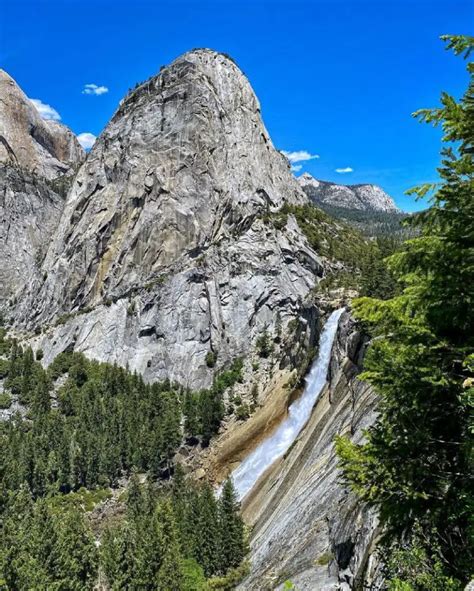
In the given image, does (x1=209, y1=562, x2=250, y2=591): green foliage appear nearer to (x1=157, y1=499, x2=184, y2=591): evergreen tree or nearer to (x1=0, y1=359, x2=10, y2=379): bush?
(x1=157, y1=499, x2=184, y2=591): evergreen tree

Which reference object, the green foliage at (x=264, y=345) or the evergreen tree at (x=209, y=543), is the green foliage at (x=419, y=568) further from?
the green foliage at (x=264, y=345)

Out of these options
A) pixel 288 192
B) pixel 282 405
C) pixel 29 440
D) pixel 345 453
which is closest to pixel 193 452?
pixel 282 405

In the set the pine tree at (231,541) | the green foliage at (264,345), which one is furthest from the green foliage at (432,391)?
the green foliage at (264,345)

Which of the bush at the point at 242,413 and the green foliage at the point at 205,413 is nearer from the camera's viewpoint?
the bush at the point at 242,413

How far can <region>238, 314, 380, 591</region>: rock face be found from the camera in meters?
20.0

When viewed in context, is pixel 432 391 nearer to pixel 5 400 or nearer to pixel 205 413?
pixel 205 413

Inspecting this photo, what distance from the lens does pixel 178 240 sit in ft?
424

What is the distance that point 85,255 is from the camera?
465ft

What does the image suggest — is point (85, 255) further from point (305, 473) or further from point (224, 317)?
point (305, 473)

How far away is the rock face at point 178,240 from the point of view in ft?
380

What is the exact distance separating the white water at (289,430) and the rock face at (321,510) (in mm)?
5077

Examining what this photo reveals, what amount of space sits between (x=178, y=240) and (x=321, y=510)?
349 ft

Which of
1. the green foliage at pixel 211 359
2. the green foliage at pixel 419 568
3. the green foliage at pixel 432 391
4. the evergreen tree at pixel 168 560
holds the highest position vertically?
the green foliage at pixel 211 359

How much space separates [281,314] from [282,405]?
45.6 m
